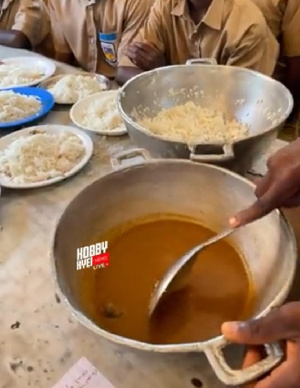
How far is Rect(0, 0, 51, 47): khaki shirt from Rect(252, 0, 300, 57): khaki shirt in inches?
31.9

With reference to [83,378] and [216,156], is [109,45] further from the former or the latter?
[83,378]

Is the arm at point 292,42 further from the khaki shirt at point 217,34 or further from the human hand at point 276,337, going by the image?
the human hand at point 276,337

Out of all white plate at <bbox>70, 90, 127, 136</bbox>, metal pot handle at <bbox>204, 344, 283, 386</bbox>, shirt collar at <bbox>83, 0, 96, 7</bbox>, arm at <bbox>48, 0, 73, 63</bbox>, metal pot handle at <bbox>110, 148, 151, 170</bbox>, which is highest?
metal pot handle at <bbox>204, 344, 283, 386</bbox>

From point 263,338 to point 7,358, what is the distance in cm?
36

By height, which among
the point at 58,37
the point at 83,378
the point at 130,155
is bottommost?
the point at 58,37

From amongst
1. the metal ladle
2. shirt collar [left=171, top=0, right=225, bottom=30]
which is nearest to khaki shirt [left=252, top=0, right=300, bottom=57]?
shirt collar [left=171, top=0, right=225, bottom=30]

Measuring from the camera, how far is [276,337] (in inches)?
20.9

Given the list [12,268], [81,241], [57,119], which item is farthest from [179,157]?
[57,119]

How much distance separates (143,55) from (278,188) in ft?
3.16

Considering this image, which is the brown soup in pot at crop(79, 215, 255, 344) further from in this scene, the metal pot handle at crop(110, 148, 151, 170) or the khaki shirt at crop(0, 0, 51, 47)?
the khaki shirt at crop(0, 0, 51, 47)

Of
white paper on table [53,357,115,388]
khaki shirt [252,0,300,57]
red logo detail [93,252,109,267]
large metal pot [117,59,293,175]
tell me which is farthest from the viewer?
khaki shirt [252,0,300,57]

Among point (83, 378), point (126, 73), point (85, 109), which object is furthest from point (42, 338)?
point (126, 73)

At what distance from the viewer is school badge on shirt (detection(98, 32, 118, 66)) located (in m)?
1.81

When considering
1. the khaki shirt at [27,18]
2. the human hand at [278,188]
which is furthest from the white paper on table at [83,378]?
the khaki shirt at [27,18]
